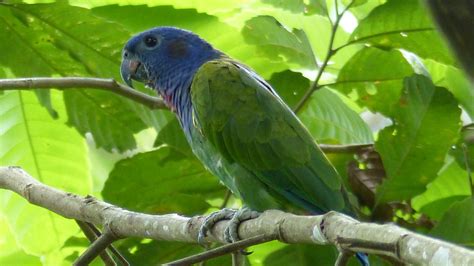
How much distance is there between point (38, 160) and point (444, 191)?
1.46 m

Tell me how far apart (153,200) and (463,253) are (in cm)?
191

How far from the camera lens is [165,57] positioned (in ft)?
9.87

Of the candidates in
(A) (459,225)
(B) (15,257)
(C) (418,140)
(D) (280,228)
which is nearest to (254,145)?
(C) (418,140)

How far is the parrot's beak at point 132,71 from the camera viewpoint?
9.23 ft

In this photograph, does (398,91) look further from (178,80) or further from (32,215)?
(32,215)

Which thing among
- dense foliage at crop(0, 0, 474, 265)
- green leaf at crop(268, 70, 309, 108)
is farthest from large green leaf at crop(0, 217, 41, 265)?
green leaf at crop(268, 70, 309, 108)

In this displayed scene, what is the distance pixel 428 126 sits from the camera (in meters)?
2.48

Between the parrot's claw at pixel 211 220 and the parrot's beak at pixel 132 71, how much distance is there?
2.61ft

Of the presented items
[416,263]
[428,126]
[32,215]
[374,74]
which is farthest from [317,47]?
[416,263]

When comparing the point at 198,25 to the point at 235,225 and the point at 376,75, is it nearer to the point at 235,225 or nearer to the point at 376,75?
the point at 376,75

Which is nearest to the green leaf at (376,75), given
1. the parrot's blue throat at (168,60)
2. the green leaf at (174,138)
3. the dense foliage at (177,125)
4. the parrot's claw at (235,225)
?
the dense foliage at (177,125)

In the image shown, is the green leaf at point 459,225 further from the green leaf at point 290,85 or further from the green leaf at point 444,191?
the green leaf at point 290,85

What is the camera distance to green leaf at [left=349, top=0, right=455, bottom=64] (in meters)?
2.66

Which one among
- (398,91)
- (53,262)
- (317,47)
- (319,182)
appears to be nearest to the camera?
(319,182)
